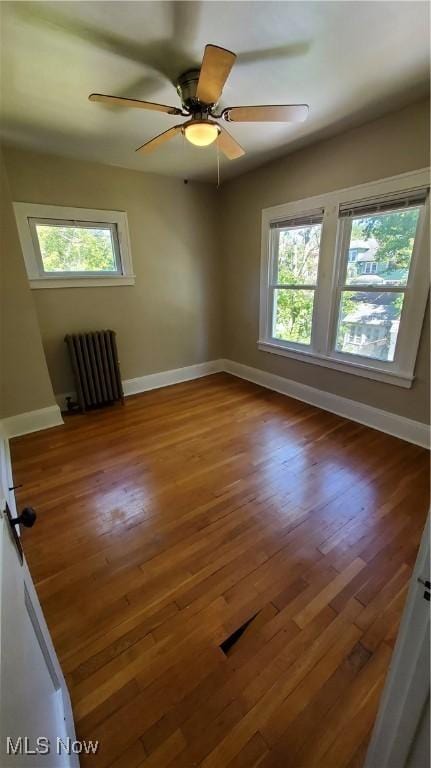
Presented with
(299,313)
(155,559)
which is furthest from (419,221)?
(155,559)

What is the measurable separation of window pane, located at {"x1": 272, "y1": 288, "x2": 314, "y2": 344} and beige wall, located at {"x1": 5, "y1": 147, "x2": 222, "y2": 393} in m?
1.05

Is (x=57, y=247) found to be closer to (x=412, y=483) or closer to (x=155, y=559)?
(x=155, y=559)

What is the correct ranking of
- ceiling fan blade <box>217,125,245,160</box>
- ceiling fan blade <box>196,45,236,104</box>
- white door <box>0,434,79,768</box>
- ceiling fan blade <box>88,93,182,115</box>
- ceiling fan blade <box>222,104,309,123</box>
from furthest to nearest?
ceiling fan blade <box>217,125,245,160</box>, ceiling fan blade <box>222,104,309,123</box>, ceiling fan blade <box>88,93,182,115</box>, ceiling fan blade <box>196,45,236,104</box>, white door <box>0,434,79,768</box>

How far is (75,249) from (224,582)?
3.29 meters

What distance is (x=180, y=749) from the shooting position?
959mm

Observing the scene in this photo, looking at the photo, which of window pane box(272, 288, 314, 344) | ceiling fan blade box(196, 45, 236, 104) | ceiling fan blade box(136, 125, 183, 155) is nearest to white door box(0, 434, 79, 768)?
ceiling fan blade box(196, 45, 236, 104)

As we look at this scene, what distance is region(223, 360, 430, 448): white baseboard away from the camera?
257 centimetres

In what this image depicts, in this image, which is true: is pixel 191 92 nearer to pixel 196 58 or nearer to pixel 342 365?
pixel 196 58

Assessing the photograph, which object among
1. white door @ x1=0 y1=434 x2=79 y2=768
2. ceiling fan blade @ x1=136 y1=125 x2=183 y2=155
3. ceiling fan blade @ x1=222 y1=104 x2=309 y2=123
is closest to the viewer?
white door @ x1=0 y1=434 x2=79 y2=768

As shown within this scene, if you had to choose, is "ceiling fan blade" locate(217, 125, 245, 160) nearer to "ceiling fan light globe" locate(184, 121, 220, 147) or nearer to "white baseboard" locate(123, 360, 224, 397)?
"ceiling fan light globe" locate(184, 121, 220, 147)

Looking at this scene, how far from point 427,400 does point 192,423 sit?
2040mm

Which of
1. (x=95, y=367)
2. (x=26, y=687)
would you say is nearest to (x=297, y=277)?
(x=95, y=367)

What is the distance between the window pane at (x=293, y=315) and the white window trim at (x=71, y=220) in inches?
68.6

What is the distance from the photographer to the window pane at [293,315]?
10.7ft
